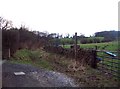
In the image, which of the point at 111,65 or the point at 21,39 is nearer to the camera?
the point at 111,65

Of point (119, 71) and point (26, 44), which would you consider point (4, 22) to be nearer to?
point (26, 44)

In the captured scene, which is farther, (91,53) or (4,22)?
(4,22)

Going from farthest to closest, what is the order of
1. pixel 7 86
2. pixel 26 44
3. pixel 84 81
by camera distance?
pixel 26 44 < pixel 84 81 < pixel 7 86

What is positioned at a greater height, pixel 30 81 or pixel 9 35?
pixel 9 35

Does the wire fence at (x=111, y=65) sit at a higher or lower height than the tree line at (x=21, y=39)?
lower

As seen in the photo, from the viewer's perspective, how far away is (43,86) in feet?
25.9

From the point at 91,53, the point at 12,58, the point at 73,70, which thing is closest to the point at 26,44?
the point at 12,58

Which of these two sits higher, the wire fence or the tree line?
the tree line

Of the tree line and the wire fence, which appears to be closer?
the wire fence

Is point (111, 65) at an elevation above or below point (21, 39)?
below

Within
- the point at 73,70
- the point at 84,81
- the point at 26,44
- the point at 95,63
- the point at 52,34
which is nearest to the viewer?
the point at 84,81

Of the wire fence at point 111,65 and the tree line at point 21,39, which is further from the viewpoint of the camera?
the tree line at point 21,39

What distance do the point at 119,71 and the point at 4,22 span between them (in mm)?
13021

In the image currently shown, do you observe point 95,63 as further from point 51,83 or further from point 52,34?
point 52,34
